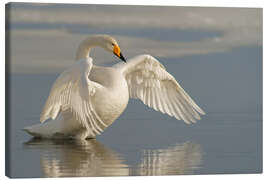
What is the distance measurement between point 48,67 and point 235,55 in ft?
8.42

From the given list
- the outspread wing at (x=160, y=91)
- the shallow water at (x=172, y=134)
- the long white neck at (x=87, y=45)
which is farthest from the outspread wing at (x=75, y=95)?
the outspread wing at (x=160, y=91)

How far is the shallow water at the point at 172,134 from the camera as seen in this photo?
8250 millimetres

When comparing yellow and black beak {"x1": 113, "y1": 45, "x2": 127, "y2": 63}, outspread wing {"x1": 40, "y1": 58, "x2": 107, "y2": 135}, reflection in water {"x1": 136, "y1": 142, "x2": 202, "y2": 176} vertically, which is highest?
yellow and black beak {"x1": 113, "y1": 45, "x2": 127, "y2": 63}

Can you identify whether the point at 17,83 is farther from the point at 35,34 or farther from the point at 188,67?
the point at 188,67

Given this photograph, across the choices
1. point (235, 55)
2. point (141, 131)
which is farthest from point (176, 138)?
point (235, 55)

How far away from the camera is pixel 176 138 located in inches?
Answer: 377

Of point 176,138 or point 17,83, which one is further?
point 176,138

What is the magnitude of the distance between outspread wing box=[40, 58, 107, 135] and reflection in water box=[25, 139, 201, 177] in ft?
1.31

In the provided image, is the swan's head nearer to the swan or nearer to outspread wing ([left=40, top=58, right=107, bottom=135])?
the swan

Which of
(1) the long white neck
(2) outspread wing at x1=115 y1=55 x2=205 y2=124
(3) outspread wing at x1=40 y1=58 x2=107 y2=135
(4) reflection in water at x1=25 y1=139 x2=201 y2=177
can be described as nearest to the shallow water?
(4) reflection in water at x1=25 y1=139 x2=201 y2=177

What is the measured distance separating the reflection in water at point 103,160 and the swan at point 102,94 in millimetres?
305

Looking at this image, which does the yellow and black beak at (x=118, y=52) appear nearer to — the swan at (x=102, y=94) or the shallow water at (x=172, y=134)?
the swan at (x=102, y=94)

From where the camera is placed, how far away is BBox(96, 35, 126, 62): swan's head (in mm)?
9258

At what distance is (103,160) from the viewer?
27.4 feet
